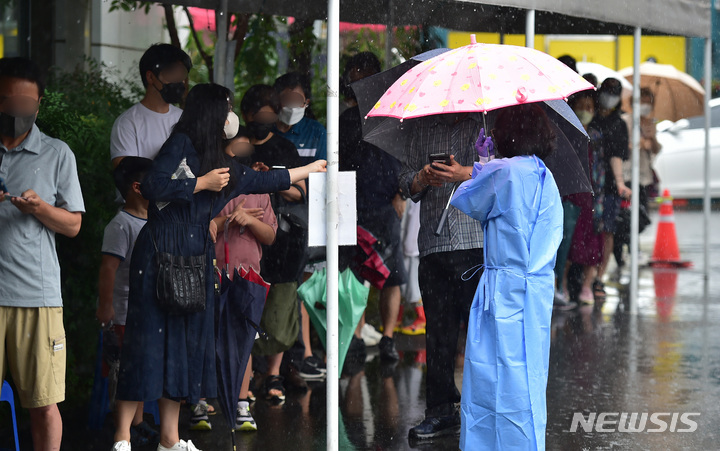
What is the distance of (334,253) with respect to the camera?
4.80m

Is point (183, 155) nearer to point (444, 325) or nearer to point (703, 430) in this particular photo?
point (444, 325)

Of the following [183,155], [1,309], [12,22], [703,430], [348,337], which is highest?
[12,22]

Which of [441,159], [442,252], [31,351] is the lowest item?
[31,351]

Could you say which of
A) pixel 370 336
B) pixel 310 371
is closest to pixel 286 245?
pixel 310 371

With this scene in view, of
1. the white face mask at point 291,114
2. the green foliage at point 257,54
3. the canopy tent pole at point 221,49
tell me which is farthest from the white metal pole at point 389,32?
the white face mask at point 291,114

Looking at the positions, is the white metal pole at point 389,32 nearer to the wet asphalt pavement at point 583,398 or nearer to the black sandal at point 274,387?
the wet asphalt pavement at point 583,398

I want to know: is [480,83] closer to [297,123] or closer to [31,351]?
[297,123]

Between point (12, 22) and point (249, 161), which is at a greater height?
point (12, 22)

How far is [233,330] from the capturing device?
5.37 metres

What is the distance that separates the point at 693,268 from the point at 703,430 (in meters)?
8.13

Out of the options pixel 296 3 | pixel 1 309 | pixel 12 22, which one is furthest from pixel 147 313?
pixel 12 22

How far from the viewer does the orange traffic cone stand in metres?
13.9

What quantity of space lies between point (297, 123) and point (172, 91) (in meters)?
1.35

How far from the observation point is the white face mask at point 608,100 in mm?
10227
